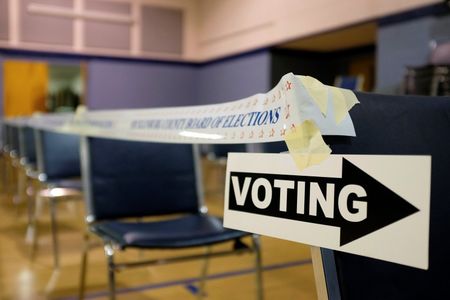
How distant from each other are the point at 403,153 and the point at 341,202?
0.19m

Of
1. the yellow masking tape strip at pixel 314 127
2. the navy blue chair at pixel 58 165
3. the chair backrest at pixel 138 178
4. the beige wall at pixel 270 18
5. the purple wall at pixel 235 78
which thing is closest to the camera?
the yellow masking tape strip at pixel 314 127

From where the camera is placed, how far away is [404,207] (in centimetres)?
60

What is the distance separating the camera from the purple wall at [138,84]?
905 cm

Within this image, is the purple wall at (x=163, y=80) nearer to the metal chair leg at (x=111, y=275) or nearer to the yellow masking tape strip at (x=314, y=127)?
the metal chair leg at (x=111, y=275)

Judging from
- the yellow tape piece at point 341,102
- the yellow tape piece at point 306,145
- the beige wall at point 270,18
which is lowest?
the yellow tape piece at point 306,145

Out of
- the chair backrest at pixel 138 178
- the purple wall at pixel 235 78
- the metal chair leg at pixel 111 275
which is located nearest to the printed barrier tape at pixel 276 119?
the chair backrest at pixel 138 178

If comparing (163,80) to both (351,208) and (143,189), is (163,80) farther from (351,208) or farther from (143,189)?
(351,208)

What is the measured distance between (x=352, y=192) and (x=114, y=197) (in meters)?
1.21

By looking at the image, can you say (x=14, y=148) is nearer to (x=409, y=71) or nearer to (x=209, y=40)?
(x=409, y=71)

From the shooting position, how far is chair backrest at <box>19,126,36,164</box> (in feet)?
10.6

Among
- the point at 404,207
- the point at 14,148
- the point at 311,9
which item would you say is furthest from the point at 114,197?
the point at 311,9

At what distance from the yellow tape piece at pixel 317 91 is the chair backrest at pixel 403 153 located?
0.05 metres

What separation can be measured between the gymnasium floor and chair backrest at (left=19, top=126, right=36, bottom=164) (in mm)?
574

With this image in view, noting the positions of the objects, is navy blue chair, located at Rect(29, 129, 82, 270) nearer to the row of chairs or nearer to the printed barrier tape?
the row of chairs
